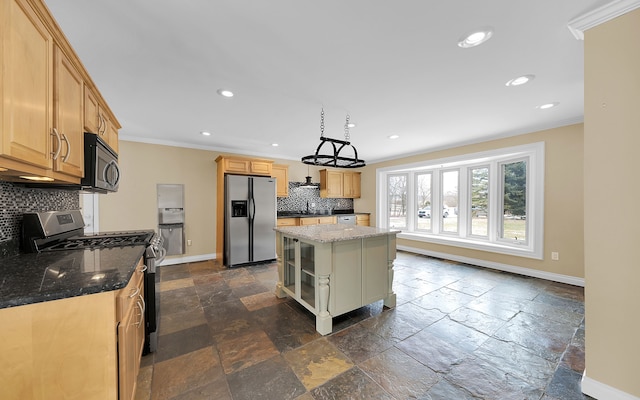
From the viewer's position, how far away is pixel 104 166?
1813 mm

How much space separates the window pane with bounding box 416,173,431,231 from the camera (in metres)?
5.39

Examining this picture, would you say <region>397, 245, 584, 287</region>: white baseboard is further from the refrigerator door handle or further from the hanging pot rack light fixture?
the refrigerator door handle

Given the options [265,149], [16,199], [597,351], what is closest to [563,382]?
[597,351]

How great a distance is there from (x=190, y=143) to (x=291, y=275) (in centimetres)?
328

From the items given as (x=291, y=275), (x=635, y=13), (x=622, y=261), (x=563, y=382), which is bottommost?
(x=563, y=382)

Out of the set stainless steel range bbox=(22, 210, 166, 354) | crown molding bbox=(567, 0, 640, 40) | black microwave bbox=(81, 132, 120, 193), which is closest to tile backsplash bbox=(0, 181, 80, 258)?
stainless steel range bbox=(22, 210, 166, 354)

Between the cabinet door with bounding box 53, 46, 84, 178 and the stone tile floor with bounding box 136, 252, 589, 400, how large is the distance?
1505 mm

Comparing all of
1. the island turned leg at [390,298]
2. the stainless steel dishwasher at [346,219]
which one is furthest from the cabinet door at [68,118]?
the stainless steel dishwasher at [346,219]

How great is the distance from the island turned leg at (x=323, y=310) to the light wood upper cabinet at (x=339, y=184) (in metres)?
4.03

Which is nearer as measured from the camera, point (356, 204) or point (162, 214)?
point (162, 214)

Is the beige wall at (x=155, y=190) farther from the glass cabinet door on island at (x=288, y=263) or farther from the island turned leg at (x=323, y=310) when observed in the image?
the island turned leg at (x=323, y=310)

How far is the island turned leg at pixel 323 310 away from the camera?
219 centimetres

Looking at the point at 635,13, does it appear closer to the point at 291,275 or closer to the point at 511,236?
the point at 291,275

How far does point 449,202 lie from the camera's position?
5043 mm
